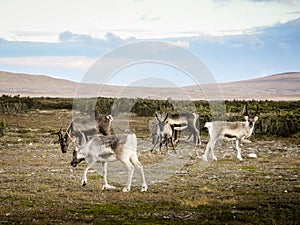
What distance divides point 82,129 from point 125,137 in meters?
9.43

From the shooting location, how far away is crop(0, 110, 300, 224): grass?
→ 14469 millimetres

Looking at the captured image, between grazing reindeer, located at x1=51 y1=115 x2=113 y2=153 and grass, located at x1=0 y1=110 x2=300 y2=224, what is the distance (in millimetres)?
1235

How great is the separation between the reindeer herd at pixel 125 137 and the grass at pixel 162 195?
93 centimetres

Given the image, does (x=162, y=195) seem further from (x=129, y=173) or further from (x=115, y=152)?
(x=115, y=152)

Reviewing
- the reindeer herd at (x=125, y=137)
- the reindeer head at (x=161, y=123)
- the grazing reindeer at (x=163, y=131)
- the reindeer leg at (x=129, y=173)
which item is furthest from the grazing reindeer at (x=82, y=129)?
the reindeer leg at (x=129, y=173)

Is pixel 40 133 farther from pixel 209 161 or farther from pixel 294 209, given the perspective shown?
pixel 294 209

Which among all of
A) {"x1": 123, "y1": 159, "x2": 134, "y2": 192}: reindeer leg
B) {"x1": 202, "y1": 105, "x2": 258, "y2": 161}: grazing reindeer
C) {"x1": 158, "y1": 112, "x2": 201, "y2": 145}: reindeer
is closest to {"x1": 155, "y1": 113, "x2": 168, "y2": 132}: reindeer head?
{"x1": 158, "y1": 112, "x2": 201, "y2": 145}: reindeer

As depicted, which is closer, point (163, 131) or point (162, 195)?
point (162, 195)

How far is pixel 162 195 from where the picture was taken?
17891 mm

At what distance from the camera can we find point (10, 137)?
1678 inches

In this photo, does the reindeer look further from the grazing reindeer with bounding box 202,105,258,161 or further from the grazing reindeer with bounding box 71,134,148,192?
the grazing reindeer with bounding box 71,134,148,192

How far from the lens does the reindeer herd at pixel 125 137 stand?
1938cm

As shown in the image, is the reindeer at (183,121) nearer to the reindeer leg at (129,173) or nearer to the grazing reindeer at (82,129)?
the grazing reindeer at (82,129)

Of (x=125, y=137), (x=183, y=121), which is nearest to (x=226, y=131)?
(x=183, y=121)
